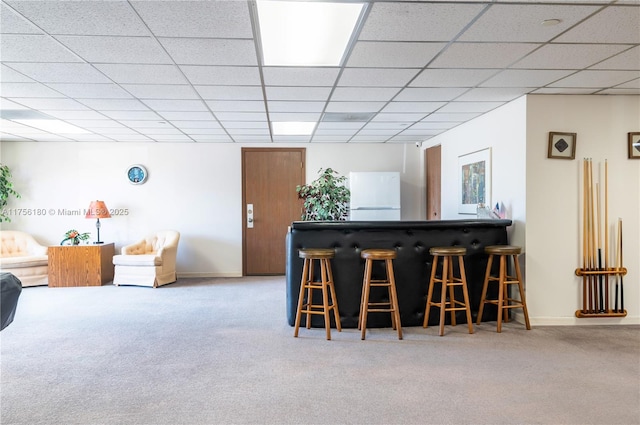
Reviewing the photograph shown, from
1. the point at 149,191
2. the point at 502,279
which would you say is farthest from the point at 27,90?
the point at 502,279

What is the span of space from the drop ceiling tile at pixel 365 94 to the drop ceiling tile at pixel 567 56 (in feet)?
3.92

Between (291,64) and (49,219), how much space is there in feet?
19.9

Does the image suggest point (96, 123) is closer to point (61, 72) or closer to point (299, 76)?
point (61, 72)

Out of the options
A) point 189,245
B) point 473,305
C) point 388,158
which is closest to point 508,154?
point 473,305

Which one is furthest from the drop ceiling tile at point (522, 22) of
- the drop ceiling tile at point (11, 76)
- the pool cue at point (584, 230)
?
the drop ceiling tile at point (11, 76)

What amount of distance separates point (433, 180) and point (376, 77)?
3835 mm

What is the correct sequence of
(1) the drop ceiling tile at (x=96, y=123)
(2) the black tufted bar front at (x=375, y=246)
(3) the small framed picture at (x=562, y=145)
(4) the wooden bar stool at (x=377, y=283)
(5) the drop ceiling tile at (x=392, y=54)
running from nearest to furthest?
(5) the drop ceiling tile at (x=392, y=54)
(4) the wooden bar stool at (x=377, y=283)
(2) the black tufted bar front at (x=375, y=246)
(3) the small framed picture at (x=562, y=145)
(1) the drop ceiling tile at (x=96, y=123)

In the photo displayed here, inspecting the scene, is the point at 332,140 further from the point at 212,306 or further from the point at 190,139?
the point at 212,306

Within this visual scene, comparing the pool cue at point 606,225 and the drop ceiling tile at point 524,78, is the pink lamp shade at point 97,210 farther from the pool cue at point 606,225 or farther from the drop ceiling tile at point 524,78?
the pool cue at point 606,225

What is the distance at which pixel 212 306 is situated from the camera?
207 inches

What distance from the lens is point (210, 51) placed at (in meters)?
Result: 3.08

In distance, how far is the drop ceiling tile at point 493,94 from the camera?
414 cm

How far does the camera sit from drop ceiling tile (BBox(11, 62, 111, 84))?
11.1ft

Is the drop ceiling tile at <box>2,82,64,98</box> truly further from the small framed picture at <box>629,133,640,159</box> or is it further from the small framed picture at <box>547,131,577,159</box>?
the small framed picture at <box>629,133,640,159</box>
